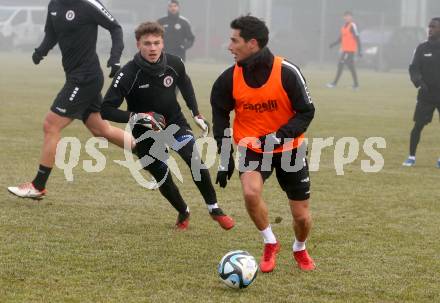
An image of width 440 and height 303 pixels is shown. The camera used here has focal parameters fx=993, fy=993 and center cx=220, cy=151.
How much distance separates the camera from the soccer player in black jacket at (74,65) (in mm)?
9664

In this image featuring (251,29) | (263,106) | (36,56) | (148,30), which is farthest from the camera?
(36,56)

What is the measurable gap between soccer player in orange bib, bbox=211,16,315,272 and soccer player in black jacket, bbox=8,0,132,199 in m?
2.71

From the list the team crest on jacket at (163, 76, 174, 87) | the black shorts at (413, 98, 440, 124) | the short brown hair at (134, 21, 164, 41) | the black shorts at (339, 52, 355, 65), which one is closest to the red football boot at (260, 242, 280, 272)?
the team crest on jacket at (163, 76, 174, 87)

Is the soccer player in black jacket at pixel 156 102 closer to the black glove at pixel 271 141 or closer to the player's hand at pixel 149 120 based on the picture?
the player's hand at pixel 149 120

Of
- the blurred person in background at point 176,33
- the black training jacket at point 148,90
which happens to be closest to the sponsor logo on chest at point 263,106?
the black training jacket at point 148,90

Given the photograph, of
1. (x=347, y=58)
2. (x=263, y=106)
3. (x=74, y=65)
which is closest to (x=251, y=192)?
(x=263, y=106)

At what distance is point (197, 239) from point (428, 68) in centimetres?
647

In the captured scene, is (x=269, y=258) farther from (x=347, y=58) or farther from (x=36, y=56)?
(x=347, y=58)

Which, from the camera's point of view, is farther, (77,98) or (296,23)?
(296,23)

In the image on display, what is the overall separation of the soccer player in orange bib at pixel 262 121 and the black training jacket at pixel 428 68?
22.3 ft

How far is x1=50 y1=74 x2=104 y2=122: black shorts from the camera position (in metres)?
9.68

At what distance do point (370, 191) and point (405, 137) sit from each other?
19.6 ft

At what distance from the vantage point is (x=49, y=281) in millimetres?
6629

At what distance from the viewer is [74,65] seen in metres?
9.78
